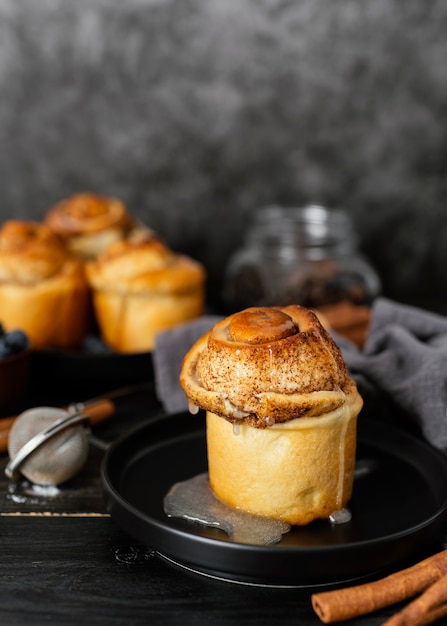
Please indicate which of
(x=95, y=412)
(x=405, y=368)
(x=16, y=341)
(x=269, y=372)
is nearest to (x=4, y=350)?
(x=16, y=341)

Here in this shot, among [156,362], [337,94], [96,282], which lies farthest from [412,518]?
[337,94]

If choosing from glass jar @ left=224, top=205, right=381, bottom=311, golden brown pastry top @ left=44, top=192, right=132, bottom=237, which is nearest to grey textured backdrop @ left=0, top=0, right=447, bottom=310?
glass jar @ left=224, top=205, right=381, bottom=311

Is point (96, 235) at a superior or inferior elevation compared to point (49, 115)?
inferior

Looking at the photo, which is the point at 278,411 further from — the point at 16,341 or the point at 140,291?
the point at 140,291

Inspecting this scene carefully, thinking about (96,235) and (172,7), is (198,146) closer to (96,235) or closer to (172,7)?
(172,7)

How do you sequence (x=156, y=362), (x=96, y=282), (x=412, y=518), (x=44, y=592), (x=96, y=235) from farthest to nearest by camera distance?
(x=96, y=235)
(x=96, y=282)
(x=156, y=362)
(x=412, y=518)
(x=44, y=592)

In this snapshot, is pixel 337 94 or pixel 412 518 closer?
pixel 412 518

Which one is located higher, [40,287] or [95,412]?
[40,287]
